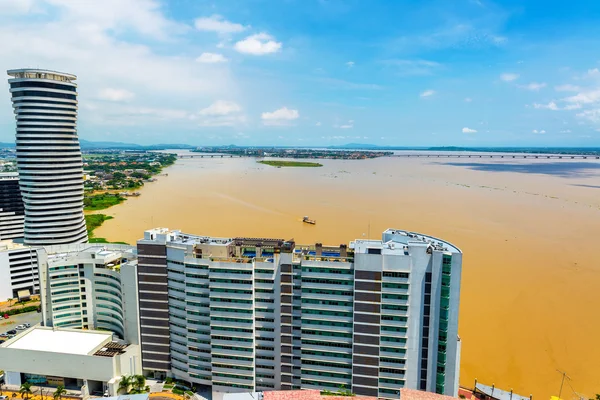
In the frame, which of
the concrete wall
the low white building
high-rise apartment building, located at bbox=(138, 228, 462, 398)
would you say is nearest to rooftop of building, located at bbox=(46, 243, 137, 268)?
high-rise apartment building, located at bbox=(138, 228, 462, 398)

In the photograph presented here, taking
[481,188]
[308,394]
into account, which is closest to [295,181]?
[481,188]

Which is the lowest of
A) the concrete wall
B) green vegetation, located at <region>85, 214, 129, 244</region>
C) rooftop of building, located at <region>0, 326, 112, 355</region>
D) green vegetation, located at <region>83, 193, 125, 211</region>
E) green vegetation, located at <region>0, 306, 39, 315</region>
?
green vegetation, located at <region>0, 306, 39, 315</region>

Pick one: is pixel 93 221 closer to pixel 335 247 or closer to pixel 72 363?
pixel 72 363

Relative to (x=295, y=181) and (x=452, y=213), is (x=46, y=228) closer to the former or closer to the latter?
(x=452, y=213)

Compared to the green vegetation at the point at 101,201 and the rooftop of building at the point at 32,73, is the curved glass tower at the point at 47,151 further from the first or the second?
the green vegetation at the point at 101,201

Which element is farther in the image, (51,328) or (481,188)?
(481,188)

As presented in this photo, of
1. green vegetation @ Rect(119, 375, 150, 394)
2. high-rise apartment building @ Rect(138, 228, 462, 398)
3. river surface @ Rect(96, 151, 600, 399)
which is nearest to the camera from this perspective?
high-rise apartment building @ Rect(138, 228, 462, 398)

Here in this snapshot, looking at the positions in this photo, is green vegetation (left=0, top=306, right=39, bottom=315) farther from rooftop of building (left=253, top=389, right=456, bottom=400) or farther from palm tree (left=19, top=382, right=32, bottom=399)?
rooftop of building (left=253, top=389, right=456, bottom=400)

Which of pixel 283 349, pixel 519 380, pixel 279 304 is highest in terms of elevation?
pixel 279 304

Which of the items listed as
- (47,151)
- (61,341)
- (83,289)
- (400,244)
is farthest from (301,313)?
(47,151)
